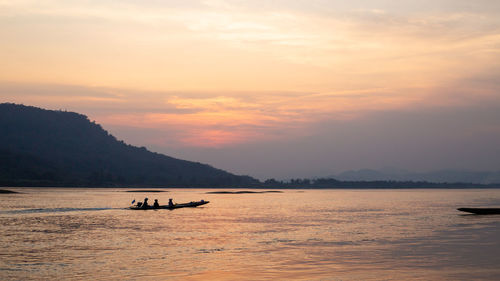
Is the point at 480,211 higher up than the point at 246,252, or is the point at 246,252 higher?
the point at 480,211

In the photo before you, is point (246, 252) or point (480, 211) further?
point (480, 211)

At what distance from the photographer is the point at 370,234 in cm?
5069

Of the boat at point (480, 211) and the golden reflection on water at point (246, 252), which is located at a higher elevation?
the boat at point (480, 211)

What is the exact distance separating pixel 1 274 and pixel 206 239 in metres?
20.2

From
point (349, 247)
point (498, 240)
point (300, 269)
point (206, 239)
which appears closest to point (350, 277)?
point (300, 269)

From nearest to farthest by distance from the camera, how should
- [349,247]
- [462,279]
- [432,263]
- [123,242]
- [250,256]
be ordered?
[462,279]
[432,263]
[250,256]
[349,247]
[123,242]

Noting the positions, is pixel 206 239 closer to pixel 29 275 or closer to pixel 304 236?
pixel 304 236

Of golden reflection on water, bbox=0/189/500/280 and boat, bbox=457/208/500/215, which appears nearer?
golden reflection on water, bbox=0/189/500/280

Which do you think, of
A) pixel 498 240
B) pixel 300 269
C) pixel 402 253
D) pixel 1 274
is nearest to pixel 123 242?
pixel 1 274

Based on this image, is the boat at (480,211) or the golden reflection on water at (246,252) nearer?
the golden reflection on water at (246,252)

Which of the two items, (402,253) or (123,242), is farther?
(123,242)

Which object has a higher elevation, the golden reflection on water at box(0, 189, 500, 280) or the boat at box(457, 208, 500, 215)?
the boat at box(457, 208, 500, 215)

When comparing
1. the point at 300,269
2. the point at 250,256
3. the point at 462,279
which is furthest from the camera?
the point at 250,256

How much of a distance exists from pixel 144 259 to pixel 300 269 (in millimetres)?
10269
